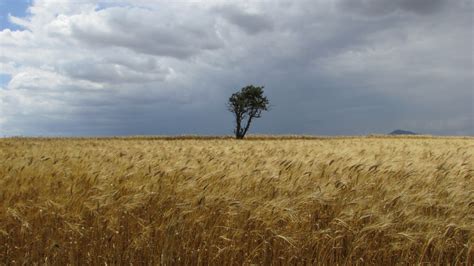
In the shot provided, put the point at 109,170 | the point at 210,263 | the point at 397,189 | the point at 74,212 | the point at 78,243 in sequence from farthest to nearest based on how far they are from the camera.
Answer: the point at 109,170
the point at 397,189
the point at 74,212
the point at 78,243
the point at 210,263

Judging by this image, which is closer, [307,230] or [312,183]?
[307,230]

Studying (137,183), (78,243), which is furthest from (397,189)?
(78,243)

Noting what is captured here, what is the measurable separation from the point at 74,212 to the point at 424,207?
3789 mm

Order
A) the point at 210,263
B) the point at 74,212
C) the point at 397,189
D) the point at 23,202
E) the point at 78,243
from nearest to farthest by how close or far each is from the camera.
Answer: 1. the point at 210,263
2. the point at 78,243
3. the point at 74,212
4. the point at 23,202
5. the point at 397,189

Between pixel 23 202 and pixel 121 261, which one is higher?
pixel 23 202

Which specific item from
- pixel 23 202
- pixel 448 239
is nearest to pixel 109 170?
pixel 23 202

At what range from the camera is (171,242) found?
3.73m

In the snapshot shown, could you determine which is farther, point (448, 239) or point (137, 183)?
point (137, 183)

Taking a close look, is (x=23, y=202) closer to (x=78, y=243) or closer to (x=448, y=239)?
(x=78, y=243)

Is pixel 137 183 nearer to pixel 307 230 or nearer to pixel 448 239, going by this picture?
pixel 307 230

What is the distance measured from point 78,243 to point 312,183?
9.15 ft

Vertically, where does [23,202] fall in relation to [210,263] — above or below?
above

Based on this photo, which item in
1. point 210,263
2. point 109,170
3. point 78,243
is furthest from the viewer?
point 109,170

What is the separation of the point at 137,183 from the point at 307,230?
2.43 meters
